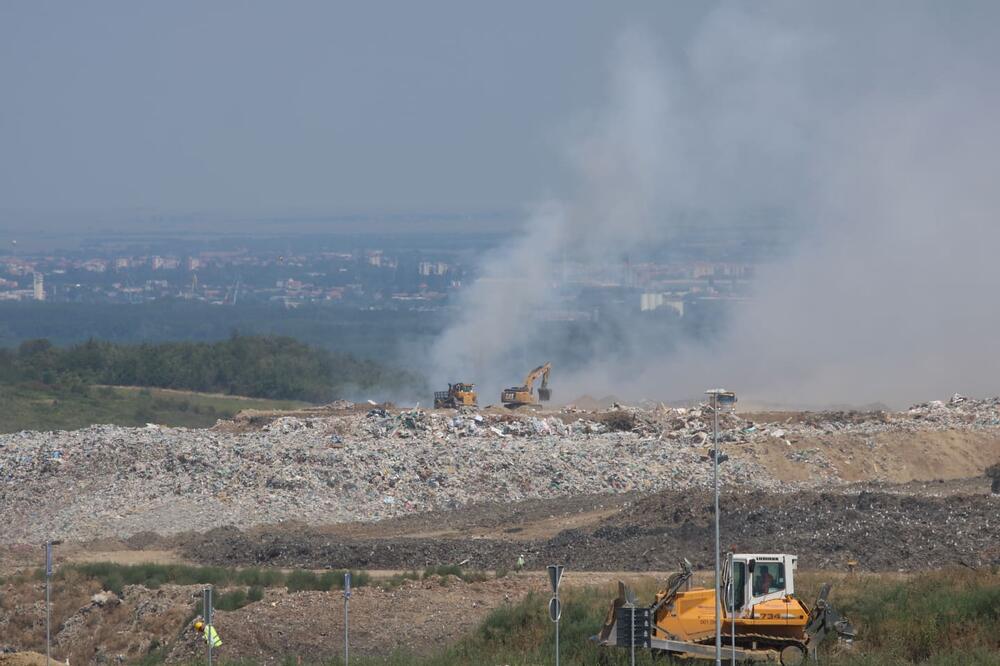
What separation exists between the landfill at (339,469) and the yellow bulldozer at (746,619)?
1778 cm

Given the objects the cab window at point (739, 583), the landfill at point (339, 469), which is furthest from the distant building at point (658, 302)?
the cab window at point (739, 583)

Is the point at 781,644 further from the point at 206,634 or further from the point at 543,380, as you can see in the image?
the point at 543,380

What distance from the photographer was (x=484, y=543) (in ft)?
104

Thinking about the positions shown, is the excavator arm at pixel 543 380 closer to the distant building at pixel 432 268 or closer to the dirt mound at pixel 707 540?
the dirt mound at pixel 707 540

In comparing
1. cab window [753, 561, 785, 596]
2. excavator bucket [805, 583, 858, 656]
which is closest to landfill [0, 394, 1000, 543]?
cab window [753, 561, 785, 596]

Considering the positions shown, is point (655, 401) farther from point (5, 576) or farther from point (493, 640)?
point (493, 640)

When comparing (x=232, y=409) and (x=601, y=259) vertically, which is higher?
(x=601, y=259)

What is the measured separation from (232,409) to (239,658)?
48.1 metres

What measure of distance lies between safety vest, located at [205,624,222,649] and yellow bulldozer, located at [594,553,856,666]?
509cm

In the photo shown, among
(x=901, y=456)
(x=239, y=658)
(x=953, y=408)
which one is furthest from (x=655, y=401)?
(x=239, y=658)

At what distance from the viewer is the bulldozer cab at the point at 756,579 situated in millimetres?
20250

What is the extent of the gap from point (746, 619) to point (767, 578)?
0.61m

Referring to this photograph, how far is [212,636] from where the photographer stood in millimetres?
20875

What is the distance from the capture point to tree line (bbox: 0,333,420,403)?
80.4m
